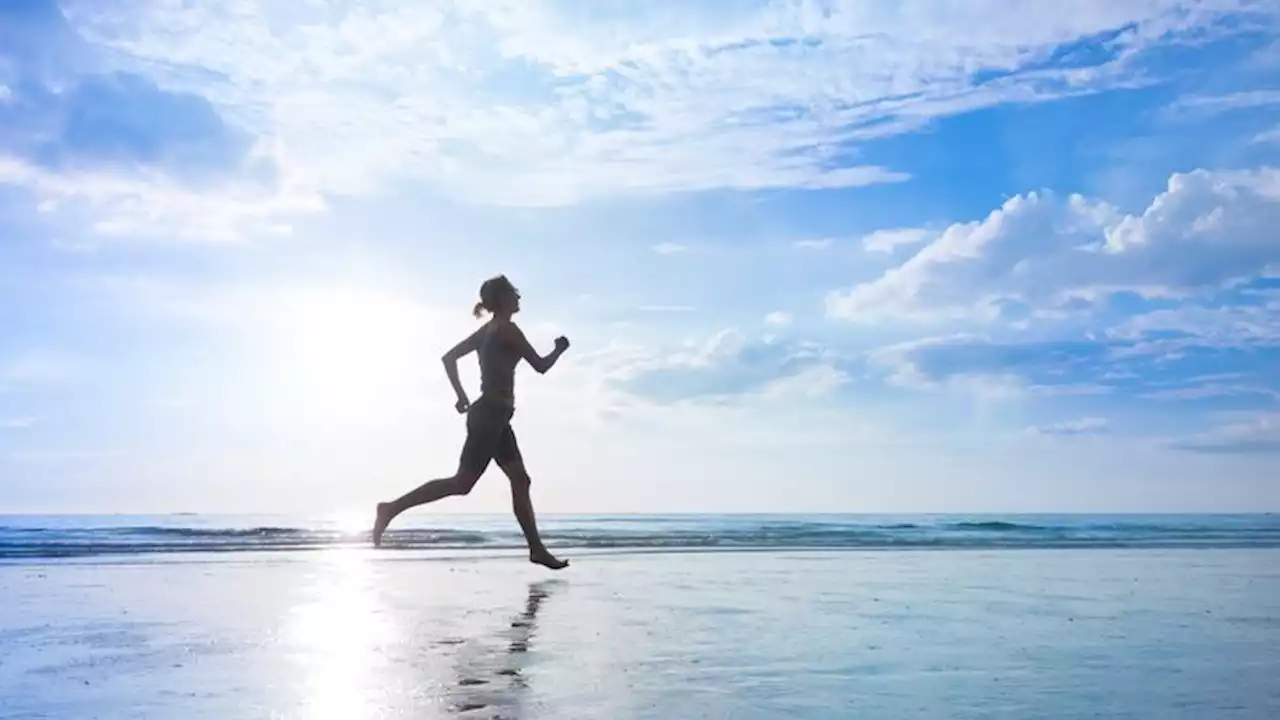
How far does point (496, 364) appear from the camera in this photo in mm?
9297

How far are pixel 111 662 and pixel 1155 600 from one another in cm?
633

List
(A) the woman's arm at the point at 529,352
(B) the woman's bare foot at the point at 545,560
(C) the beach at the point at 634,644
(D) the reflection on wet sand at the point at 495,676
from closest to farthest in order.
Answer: (D) the reflection on wet sand at the point at 495,676, (C) the beach at the point at 634,644, (A) the woman's arm at the point at 529,352, (B) the woman's bare foot at the point at 545,560

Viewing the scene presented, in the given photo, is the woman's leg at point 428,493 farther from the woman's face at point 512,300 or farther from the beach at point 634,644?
the woman's face at point 512,300

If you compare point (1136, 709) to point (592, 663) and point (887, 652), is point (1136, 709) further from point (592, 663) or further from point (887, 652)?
point (592, 663)

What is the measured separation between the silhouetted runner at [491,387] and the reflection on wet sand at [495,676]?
118 inches

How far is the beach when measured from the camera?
432cm

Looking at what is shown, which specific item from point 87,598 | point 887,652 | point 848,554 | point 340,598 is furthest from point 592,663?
point 848,554

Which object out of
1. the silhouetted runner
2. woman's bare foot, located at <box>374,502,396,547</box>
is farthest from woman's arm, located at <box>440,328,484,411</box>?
woman's bare foot, located at <box>374,502,396,547</box>

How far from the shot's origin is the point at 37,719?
405 cm

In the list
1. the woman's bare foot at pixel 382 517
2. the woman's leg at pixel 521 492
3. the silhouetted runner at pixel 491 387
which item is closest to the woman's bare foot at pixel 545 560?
the woman's leg at pixel 521 492

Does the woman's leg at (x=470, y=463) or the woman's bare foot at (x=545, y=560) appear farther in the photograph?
the woman's bare foot at (x=545, y=560)

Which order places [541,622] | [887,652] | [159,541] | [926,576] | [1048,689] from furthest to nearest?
[159,541], [926,576], [541,622], [887,652], [1048,689]

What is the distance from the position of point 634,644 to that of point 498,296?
4.25 m

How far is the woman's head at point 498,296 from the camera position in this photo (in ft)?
30.8
